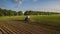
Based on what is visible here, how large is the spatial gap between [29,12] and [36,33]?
3235 inches

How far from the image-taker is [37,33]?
1175cm

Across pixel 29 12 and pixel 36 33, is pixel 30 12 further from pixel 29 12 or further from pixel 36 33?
pixel 36 33

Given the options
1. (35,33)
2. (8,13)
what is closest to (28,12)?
(8,13)

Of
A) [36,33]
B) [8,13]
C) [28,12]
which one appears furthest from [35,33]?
[28,12]

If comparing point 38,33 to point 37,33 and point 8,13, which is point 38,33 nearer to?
point 37,33

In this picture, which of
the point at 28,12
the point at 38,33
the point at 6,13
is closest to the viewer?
the point at 38,33

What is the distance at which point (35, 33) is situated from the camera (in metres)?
11.8

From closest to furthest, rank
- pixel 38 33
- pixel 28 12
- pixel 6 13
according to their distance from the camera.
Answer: pixel 38 33, pixel 6 13, pixel 28 12

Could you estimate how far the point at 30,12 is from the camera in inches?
3716

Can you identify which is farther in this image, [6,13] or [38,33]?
[6,13]

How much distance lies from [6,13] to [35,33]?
Answer: 240 feet

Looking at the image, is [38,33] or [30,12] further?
[30,12]

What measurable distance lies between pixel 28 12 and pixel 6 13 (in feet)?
52.0

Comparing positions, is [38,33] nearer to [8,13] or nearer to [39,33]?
[39,33]
